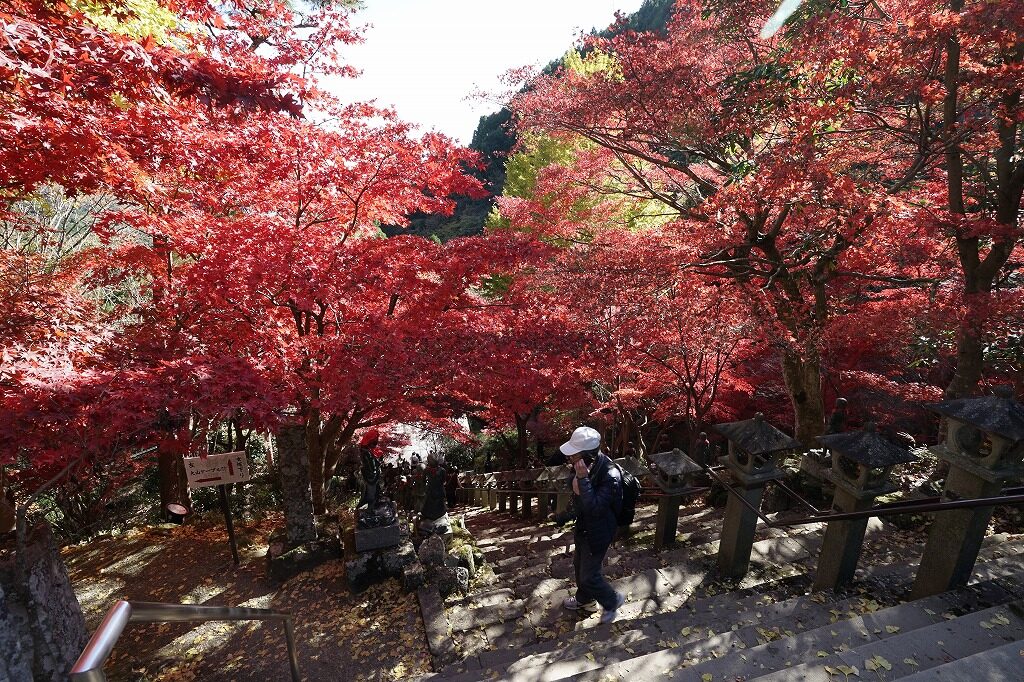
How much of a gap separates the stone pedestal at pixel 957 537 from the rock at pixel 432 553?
467 centimetres

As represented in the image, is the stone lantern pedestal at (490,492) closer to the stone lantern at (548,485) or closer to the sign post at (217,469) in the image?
the stone lantern at (548,485)

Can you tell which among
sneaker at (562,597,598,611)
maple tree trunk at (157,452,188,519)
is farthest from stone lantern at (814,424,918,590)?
maple tree trunk at (157,452,188,519)

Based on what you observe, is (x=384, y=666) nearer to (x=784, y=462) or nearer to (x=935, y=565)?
(x=935, y=565)

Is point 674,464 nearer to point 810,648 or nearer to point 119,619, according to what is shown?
point 810,648

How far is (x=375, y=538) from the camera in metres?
6.44

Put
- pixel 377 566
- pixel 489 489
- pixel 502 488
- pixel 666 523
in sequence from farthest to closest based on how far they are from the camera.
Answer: pixel 489 489 < pixel 502 488 < pixel 377 566 < pixel 666 523

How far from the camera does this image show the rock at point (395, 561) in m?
6.40

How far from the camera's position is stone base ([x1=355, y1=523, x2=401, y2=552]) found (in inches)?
253

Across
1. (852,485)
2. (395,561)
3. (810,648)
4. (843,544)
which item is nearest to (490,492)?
(395,561)

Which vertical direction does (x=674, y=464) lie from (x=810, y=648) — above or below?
above

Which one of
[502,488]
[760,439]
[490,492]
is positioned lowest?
[490,492]

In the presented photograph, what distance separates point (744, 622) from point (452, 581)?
3.17 metres

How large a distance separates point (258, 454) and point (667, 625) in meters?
13.5

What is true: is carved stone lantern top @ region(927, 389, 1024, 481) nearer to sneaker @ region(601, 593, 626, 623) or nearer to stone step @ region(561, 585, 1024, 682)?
stone step @ region(561, 585, 1024, 682)
